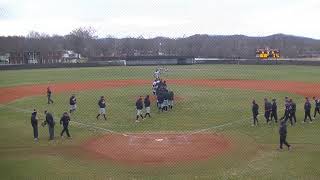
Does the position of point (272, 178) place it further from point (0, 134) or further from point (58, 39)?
point (58, 39)

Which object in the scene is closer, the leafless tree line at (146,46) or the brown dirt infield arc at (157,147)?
the brown dirt infield arc at (157,147)

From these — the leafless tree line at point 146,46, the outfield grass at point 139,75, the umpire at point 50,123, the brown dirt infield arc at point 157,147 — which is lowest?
the brown dirt infield arc at point 157,147

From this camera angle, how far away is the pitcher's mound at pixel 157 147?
46.8 feet

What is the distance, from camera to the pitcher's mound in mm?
14273

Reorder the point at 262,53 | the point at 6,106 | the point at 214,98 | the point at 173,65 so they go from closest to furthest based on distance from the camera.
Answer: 1. the point at 6,106
2. the point at 214,98
3. the point at 262,53
4. the point at 173,65

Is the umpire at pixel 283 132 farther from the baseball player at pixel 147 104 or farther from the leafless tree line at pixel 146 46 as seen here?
the leafless tree line at pixel 146 46

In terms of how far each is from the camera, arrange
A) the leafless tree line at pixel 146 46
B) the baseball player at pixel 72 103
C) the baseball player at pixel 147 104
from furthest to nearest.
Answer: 1. the leafless tree line at pixel 146 46
2. the baseball player at pixel 72 103
3. the baseball player at pixel 147 104

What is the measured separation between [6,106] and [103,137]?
1234 cm

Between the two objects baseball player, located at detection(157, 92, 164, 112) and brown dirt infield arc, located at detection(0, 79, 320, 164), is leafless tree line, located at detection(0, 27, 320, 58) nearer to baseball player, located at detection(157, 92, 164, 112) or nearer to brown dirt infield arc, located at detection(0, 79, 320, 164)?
baseball player, located at detection(157, 92, 164, 112)

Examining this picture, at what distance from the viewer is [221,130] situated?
18703 mm

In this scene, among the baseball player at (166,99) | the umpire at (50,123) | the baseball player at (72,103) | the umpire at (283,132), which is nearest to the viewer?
the umpire at (283,132)

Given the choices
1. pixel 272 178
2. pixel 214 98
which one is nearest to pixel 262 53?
pixel 214 98

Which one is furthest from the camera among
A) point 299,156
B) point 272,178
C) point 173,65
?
point 173,65

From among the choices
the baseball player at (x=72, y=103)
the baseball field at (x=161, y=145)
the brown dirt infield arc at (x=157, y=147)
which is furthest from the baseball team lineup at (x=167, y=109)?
the brown dirt infield arc at (x=157, y=147)
